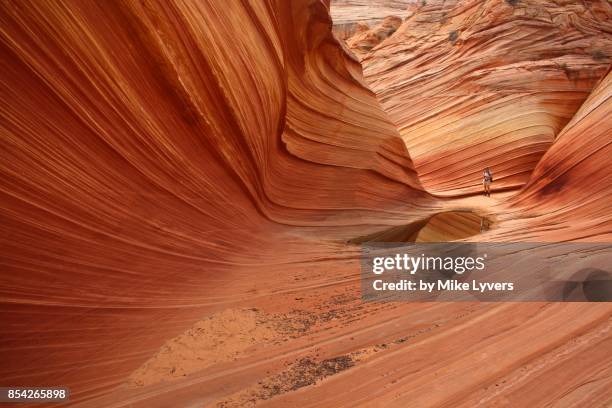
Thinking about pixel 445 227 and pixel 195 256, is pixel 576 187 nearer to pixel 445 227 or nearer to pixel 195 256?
pixel 445 227

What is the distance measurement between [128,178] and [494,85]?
9.38m

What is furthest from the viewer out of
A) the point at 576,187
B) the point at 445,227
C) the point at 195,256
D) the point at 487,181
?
the point at 487,181

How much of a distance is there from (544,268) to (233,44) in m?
3.15

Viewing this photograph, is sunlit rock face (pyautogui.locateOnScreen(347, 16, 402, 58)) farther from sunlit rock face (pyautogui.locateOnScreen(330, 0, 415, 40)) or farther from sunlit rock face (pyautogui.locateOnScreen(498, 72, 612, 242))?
sunlit rock face (pyautogui.locateOnScreen(498, 72, 612, 242))

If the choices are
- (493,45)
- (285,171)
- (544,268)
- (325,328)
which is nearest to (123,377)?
(325,328)

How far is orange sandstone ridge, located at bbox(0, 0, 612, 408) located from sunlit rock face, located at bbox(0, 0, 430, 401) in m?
0.01

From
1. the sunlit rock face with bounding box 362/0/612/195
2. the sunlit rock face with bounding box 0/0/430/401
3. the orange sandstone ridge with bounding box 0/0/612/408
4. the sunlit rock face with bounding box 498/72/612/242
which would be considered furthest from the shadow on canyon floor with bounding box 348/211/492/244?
the sunlit rock face with bounding box 0/0/430/401

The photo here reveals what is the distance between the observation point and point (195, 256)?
3.16m

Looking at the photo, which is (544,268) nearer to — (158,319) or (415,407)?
(415,407)

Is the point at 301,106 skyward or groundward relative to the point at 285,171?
skyward

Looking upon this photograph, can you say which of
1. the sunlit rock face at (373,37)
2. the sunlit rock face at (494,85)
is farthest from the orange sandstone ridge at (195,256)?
the sunlit rock face at (373,37)

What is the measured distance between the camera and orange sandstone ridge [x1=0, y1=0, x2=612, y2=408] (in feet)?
6.70

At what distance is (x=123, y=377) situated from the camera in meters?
2.18

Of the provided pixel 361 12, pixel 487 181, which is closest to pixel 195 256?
pixel 487 181
